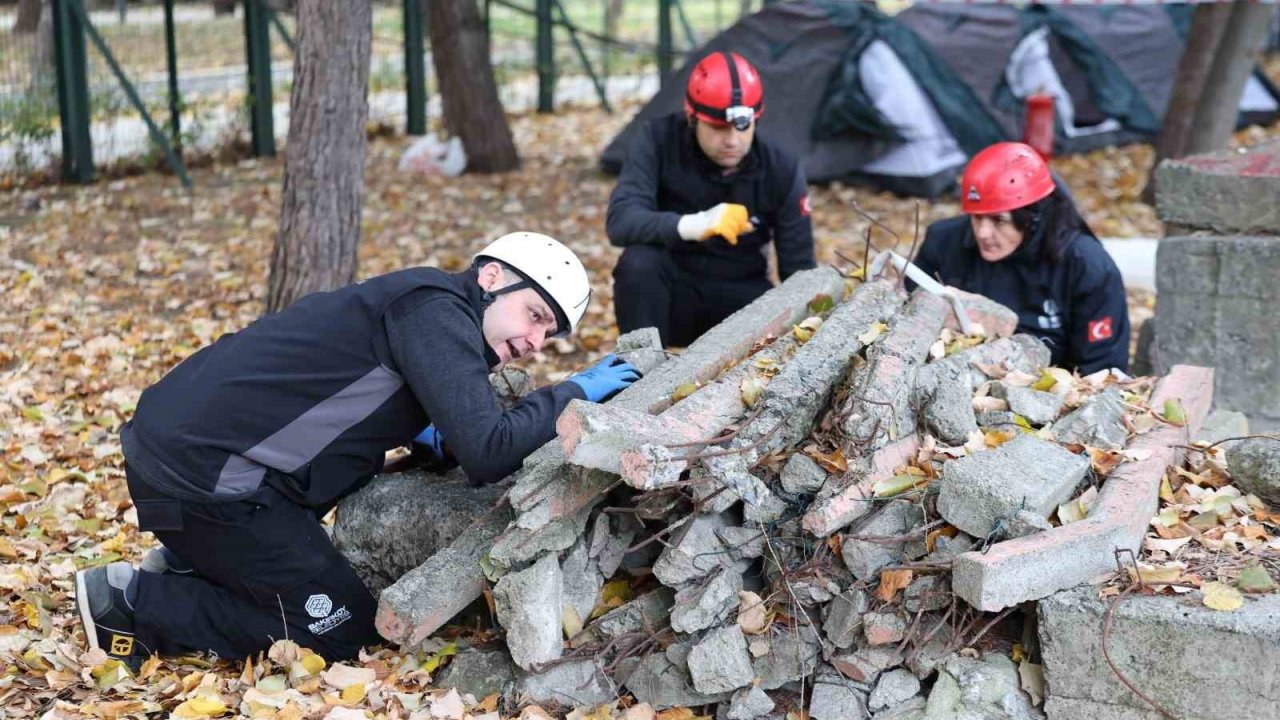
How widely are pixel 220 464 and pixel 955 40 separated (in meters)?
8.87

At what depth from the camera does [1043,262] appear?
5.24 meters

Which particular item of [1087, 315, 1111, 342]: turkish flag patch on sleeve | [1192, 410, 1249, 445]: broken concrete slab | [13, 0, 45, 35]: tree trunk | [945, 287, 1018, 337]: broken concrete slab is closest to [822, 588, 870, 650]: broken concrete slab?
[945, 287, 1018, 337]: broken concrete slab

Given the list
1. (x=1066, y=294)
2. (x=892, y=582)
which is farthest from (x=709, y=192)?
(x=892, y=582)

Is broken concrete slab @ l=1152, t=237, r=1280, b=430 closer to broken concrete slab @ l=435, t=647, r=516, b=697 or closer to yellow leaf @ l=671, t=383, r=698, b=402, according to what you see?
yellow leaf @ l=671, t=383, r=698, b=402

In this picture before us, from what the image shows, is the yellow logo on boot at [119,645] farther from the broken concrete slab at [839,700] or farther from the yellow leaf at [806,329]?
the yellow leaf at [806,329]

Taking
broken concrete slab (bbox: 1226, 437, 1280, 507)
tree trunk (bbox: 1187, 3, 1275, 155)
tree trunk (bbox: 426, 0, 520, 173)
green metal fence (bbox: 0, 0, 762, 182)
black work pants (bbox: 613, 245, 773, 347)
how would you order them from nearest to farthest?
broken concrete slab (bbox: 1226, 437, 1280, 507), black work pants (bbox: 613, 245, 773, 347), tree trunk (bbox: 1187, 3, 1275, 155), green metal fence (bbox: 0, 0, 762, 182), tree trunk (bbox: 426, 0, 520, 173)

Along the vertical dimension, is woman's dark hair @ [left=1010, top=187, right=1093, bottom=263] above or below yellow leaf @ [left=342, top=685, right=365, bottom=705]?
above

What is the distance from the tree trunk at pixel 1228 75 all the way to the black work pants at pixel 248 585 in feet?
22.5

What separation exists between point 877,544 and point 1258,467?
3.65 feet

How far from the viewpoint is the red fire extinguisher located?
1105 centimetres

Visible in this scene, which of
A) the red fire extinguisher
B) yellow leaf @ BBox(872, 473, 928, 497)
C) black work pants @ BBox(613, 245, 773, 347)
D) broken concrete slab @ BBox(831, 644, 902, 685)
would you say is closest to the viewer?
broken concrete slab @ BBox(831, 644, 902, 685)

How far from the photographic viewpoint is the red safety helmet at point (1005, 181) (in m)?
5.10

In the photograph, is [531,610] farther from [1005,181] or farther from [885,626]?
[1005,181]

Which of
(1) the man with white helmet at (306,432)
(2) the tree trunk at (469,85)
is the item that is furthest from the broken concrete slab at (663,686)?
(2) the tree trunk at (469,85)
